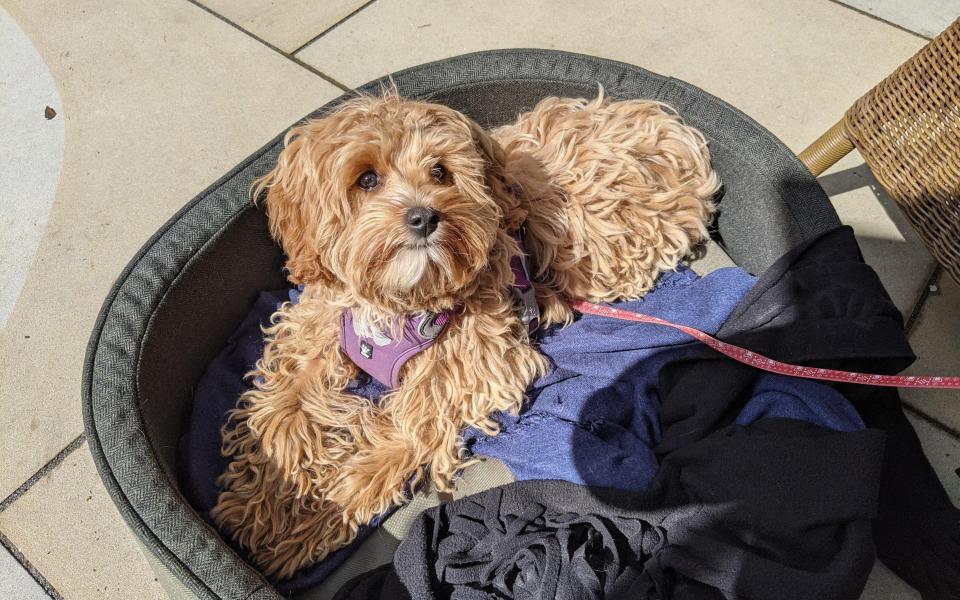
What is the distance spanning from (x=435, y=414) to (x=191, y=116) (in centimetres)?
241

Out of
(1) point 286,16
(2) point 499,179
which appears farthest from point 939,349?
(1) point 286,16

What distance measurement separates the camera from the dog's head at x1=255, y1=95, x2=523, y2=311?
6.58 ft

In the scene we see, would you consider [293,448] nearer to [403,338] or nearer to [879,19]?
[403,338]

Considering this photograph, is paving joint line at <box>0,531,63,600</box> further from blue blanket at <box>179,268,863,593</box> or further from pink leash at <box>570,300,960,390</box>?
pink leash at <box>570,300,960,390</box>

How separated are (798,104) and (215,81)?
10.5 ft

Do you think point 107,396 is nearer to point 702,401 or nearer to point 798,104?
point 702,401

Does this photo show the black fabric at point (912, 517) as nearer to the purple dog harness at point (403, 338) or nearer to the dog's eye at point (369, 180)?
the purple dog harness at point (403, 338)

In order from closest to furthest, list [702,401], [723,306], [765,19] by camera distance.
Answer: [702,401] → [723,306] → [765,19]

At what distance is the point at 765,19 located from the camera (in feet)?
14.4

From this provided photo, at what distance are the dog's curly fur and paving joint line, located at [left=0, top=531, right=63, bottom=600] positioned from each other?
2.10 ft

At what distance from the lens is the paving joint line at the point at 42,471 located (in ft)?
8.97

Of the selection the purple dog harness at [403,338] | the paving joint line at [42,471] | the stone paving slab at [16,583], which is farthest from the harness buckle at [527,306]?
the stone paving slab at [16,583]

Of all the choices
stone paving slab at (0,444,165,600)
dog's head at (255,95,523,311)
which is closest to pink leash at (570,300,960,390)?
dog's head at (255,95,523,311)

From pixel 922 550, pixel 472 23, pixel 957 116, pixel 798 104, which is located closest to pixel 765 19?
pixel 798 104
